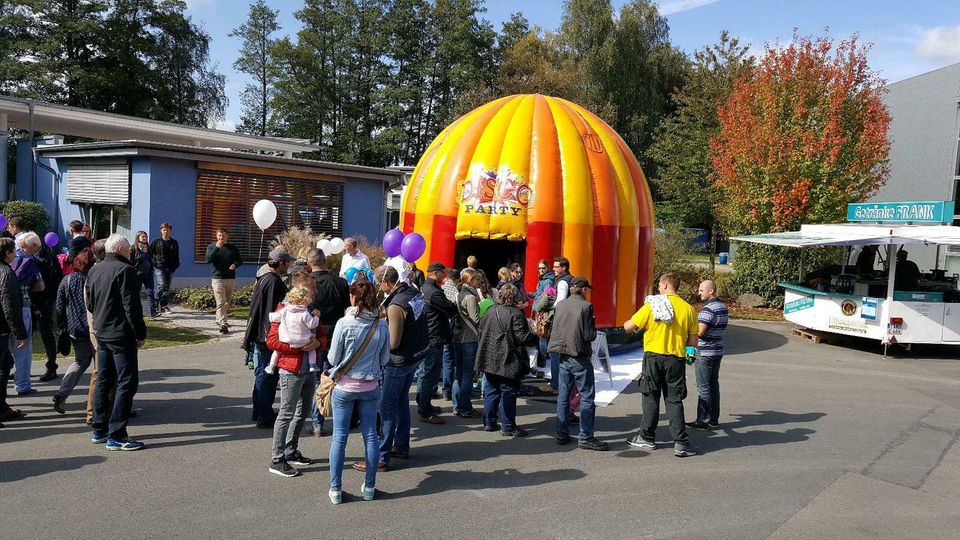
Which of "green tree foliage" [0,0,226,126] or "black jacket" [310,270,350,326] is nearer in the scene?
"black jacket" [310,270,350,326]

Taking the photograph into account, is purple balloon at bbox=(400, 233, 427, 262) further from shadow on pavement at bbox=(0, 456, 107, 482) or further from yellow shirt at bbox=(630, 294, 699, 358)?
shadow on pavement at bbox=(0, 456, 107, 482)

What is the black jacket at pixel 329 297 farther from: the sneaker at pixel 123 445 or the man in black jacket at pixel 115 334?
the sneaker at pixel 123 445

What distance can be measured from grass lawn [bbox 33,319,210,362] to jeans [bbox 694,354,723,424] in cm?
748

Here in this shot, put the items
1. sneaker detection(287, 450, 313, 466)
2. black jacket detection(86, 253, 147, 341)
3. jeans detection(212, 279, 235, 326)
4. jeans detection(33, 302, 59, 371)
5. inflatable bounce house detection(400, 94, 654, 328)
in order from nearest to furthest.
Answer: sneaker detection(287, 450, 313, 466) < black jacket detection(86, 253, 147, 341) < jeans detection(33, 302, 59, 371) < inflatable bounce house detection(400, 94, 654, 328) < jeans detection(212, 279, 235, 326)

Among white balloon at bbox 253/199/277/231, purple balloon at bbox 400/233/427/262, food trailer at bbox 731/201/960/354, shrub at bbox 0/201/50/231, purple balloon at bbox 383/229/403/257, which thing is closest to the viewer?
purple balloon at bbox 400/233/427/262

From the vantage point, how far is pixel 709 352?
736cm

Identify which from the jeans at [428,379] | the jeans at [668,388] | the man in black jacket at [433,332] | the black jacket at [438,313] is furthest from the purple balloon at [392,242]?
the jeans at [668,388]

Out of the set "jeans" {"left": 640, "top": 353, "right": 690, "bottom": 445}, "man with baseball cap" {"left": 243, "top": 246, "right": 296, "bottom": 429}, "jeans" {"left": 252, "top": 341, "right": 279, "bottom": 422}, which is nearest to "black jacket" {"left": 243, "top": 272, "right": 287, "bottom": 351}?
"man with baseball cap" {"left": 243, "top": 246, "right": 296, "bottom": 429}

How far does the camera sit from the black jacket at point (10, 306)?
653 centimetres

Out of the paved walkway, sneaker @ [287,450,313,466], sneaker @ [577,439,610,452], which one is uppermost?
sneaker @ [287,450,313,466]

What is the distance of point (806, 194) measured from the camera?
17.8 metres

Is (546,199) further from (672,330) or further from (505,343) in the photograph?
(672,330)

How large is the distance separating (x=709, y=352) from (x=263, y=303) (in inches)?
176

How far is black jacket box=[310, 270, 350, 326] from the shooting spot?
21.9ft
